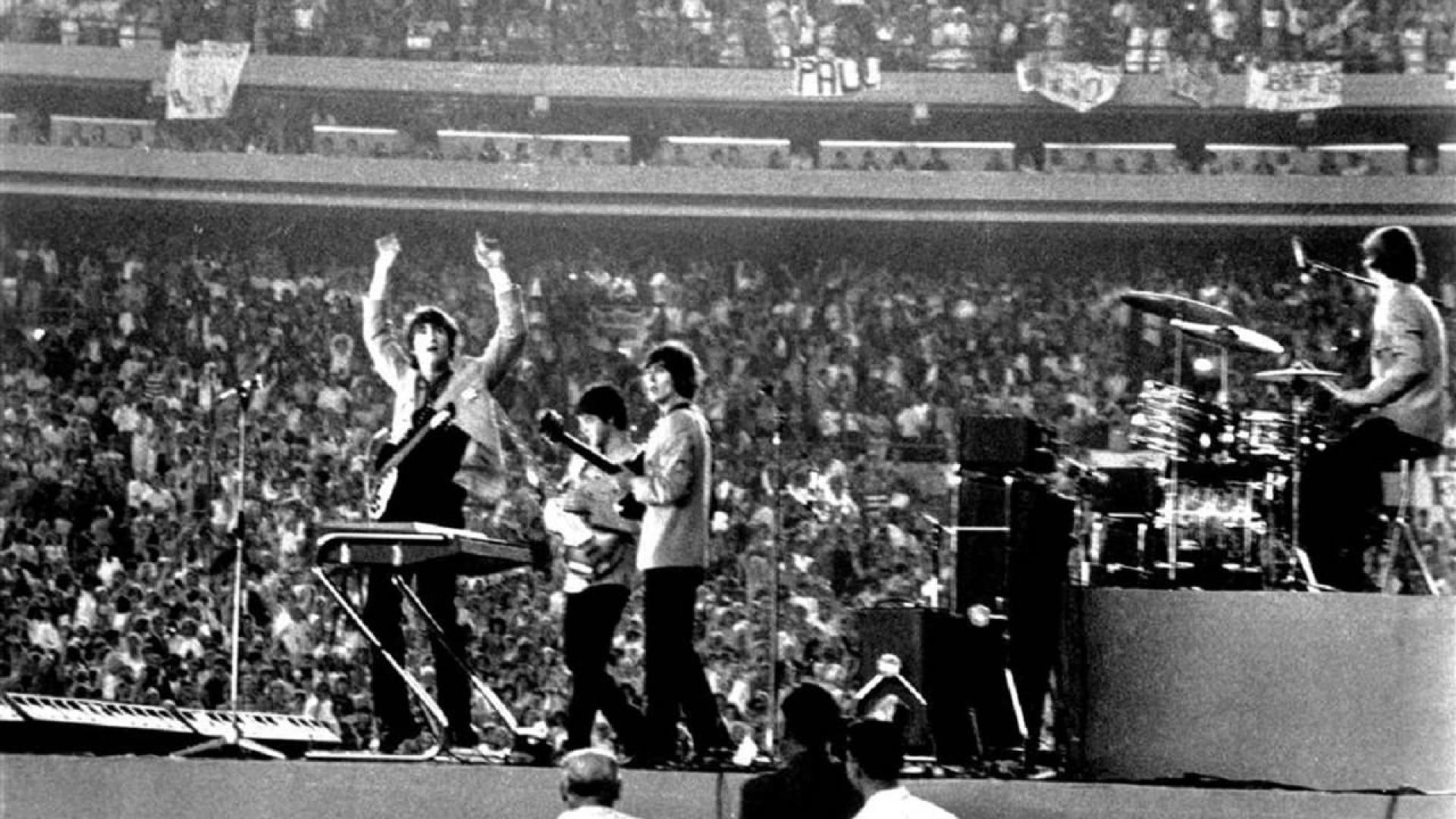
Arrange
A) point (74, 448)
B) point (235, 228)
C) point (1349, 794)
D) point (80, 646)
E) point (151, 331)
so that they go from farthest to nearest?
point (235, 228)
point (151, 331)
point (74, 448)
point (80, 646)
point (1349, 794)

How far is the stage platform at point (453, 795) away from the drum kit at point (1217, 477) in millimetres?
1122

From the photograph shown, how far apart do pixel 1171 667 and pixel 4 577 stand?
386 inches

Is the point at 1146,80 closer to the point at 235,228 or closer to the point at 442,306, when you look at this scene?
the point at 442,306

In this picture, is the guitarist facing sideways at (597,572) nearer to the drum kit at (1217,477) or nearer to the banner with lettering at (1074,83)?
the drum kit at (1217,477)

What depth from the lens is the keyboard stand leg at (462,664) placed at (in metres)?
6.07

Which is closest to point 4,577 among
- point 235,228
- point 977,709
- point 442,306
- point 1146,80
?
point 442,306

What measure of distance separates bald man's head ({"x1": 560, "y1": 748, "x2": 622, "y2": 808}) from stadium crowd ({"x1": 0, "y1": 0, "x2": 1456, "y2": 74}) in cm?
1786

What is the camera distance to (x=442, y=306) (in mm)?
20188

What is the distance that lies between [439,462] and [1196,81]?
1642 cm

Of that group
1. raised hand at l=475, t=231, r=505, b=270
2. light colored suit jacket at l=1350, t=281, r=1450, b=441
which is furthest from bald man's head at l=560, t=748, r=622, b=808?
light colored suit jacket at l=1350, t=281, r=1450, b=441

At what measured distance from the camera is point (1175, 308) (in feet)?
23.8

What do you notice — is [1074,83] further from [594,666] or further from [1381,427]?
[594,666]

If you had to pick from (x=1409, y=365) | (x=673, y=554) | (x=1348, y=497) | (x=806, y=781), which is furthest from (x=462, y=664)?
(x=1409, y=365)

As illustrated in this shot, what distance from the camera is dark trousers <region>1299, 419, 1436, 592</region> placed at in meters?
6.50
